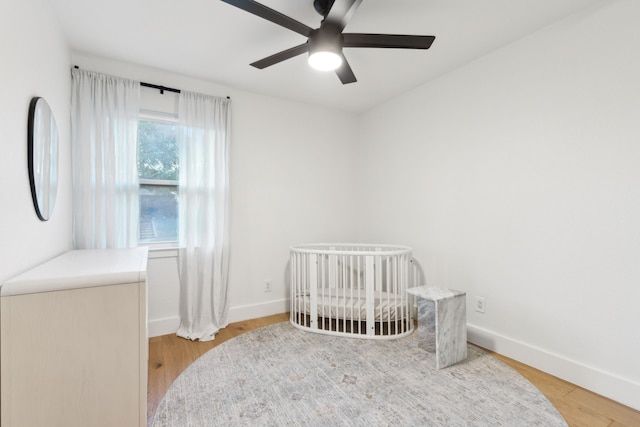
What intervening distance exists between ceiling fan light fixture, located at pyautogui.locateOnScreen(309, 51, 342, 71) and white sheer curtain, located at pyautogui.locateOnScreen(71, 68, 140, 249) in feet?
5.48

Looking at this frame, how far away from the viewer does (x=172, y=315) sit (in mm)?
2752

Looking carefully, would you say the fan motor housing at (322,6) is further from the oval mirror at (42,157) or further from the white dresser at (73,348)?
the white dresser at (73,348)

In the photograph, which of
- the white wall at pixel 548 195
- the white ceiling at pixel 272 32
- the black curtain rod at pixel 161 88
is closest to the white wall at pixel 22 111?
the white ceiling at pixel 272 32

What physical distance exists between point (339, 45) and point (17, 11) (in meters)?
1.47

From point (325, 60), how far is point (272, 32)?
23.3 inches

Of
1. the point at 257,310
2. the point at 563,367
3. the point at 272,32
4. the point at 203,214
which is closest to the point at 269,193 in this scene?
the point at 203,214

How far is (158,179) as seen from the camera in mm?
2771

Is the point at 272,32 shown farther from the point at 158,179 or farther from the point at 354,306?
the point at 354,306

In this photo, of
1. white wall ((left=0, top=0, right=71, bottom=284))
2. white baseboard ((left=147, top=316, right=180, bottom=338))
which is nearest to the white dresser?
white wall ((left=0, top=0, right=71, bottom=284))

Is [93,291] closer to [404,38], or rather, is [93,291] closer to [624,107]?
[404,38]

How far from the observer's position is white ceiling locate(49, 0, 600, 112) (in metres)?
1.84

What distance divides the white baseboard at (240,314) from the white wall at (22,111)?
3.67 feet

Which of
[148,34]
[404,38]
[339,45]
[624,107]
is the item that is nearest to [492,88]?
[624,107]

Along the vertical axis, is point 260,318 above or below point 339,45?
below
